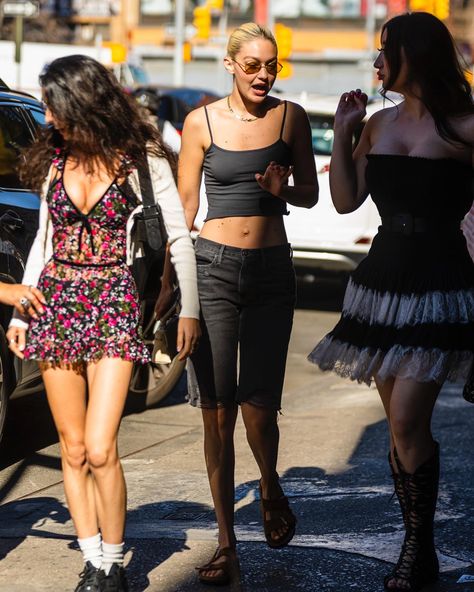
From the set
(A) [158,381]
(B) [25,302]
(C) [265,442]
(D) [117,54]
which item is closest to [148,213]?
(B) [25,302]

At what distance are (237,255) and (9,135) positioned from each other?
2360 mm

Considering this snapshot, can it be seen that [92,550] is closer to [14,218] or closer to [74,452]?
[74,452]

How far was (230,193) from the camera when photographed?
4.81 m

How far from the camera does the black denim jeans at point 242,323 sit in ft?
15.6

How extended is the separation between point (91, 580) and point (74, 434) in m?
0.45

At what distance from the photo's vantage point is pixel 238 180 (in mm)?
4797

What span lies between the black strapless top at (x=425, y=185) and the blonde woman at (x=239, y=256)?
35 centimetres

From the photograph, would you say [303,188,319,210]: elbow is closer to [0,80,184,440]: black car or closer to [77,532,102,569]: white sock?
[0,80,184,440]: black car

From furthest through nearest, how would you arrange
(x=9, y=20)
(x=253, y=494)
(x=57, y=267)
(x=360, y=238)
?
(x=9, y=20) < (x=360, y=238) < (x=253, y=494) < (x=57, y=267)

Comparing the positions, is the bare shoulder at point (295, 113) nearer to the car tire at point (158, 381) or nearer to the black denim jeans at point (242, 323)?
the black denim jeans at point (242, 323)

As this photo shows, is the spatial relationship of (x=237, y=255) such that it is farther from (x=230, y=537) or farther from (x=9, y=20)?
(x=9, y=20)

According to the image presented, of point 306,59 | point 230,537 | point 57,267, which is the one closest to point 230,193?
point 57,267

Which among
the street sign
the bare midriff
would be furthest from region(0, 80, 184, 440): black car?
→ the street sign

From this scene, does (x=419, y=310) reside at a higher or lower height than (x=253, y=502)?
higher
